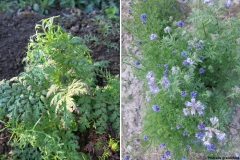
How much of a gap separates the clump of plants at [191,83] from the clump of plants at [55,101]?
0.37 m

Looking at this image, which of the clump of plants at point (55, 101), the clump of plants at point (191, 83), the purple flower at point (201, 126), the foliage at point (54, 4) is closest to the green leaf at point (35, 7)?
the foliage at point (54, 4)

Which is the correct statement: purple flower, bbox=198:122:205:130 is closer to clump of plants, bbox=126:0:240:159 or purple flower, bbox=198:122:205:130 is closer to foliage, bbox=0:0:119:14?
clump of plants, bbox=126:0:240:159

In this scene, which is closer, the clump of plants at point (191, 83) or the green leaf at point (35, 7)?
the clump of plants at point (191, 83)

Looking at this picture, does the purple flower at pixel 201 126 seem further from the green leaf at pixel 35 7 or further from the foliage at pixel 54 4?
the green leaf at pixel 35 7

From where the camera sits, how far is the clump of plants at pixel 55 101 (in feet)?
8.17

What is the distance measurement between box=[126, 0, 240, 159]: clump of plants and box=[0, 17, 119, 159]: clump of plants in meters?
0.37

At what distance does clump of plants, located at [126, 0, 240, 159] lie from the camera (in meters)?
2.46

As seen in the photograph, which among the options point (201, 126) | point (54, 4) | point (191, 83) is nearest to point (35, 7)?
point (54, 4)

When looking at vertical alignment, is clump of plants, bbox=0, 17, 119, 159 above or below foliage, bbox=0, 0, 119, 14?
below

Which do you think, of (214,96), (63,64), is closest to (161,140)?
(214,96)

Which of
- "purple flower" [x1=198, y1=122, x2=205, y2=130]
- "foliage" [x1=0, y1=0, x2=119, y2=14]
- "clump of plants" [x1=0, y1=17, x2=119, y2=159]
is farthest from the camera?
"foliage" [x1=0, y1=0, x2=119, y2=14]

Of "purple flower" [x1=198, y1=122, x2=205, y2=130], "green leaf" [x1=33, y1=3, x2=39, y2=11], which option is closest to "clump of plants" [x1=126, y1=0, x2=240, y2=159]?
"purple flower" [x1=198, y1=122, x2=205, y2=130]

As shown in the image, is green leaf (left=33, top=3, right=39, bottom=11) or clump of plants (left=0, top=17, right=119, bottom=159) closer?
clump of plants (left=0, top=17, right=119, bottom=159)

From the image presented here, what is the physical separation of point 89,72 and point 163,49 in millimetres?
600
